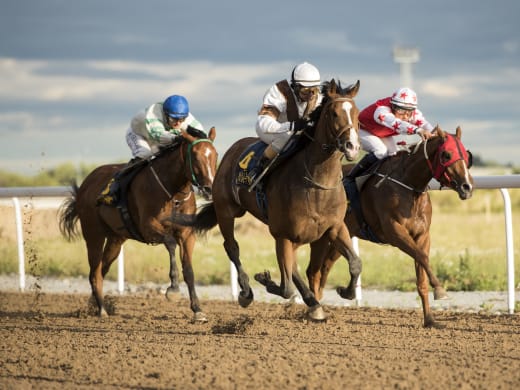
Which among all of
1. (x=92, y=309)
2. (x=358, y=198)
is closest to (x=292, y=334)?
(x=358, y=198)

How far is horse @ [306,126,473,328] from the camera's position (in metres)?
7.11

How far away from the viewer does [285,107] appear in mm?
7203

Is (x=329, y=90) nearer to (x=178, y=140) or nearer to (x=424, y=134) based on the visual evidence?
(x=424, y=134)

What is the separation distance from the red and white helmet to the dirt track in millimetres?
1889

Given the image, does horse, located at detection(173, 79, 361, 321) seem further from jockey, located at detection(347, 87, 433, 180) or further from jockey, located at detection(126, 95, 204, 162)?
jockey, located at detection(126, 95, 204, 162)

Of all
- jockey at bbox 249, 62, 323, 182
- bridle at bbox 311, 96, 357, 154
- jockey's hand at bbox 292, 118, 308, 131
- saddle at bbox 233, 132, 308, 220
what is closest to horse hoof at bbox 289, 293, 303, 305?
saddle at bbox 233, 132, 308, 220

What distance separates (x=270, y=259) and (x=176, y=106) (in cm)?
563

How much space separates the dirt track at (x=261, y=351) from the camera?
5.00 metres

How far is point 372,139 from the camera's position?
8.06 metres

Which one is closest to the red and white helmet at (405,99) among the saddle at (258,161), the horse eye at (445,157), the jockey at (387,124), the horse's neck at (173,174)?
the jockey at (387,124)

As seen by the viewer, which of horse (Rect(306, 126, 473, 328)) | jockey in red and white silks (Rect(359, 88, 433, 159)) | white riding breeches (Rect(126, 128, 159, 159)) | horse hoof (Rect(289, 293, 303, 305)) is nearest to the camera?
horse hoof (Rect(289, 293, 303, 305))

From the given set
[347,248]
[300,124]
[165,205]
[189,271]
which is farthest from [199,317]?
[300,124]

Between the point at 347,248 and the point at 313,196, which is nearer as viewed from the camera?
the point at 313,196

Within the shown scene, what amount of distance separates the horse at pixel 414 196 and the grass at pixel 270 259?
267 centimetres
